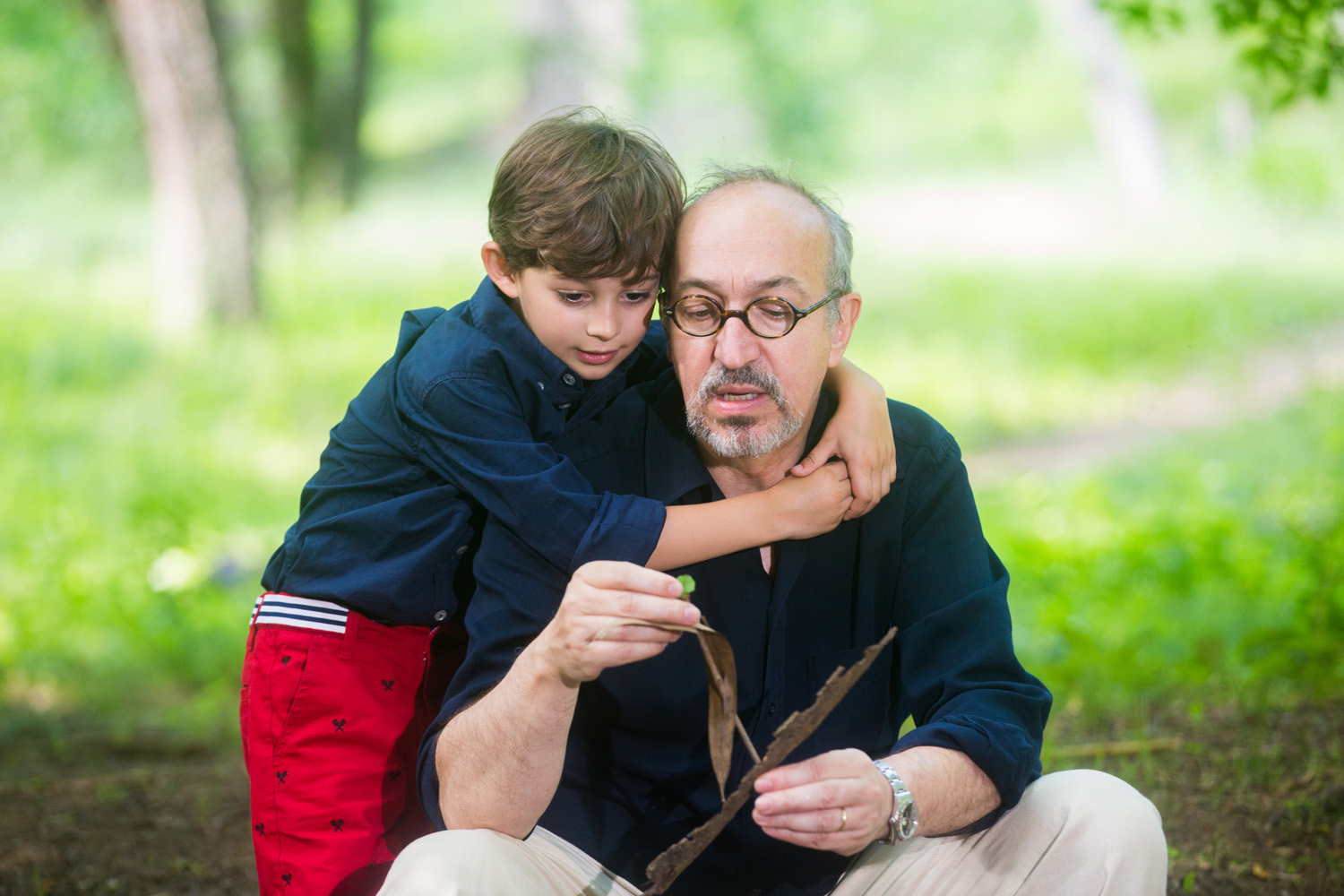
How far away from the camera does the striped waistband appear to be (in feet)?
8.47

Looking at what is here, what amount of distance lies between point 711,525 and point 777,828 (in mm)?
636

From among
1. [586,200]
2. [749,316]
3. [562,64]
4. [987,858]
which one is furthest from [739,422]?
[562,64]

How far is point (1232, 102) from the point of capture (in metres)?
17.7

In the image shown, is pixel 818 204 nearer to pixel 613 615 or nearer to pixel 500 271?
pixel 500 271

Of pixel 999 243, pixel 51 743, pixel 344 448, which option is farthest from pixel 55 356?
pixel 999 243

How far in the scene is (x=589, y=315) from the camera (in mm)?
2490

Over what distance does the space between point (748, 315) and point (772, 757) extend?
911 mm

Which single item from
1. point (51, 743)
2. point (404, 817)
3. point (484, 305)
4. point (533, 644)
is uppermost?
point (484, 305)

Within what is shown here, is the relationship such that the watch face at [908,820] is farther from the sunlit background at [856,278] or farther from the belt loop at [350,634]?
the sunlit background at [856,278]

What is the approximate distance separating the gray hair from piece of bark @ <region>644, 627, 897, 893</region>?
2.95 feet

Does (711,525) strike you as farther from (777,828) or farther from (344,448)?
(344,448)

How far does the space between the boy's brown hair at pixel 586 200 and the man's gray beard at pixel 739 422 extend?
34 cm

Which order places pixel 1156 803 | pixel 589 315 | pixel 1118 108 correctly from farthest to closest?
1. pixel 1118 108
2. pixel 1156 803
3. pixel 589 315

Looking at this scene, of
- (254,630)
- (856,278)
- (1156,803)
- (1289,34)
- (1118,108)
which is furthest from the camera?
(1118,108)
